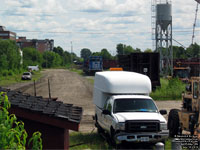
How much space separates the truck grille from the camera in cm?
1480

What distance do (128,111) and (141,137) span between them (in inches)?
59.2

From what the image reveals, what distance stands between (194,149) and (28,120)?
614 centimetres

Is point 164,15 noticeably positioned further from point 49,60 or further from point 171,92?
point 49,60

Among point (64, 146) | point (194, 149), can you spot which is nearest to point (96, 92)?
point (194, 149)

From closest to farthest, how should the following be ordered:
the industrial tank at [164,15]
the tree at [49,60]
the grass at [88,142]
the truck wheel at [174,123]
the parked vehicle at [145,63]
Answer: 1. the grass at [88,142]
2. the truck wheel at [174,123]
3. the parked vehicle at [145,63]
4. the industrial tank at [164,15]
5. the tree at [49,60]

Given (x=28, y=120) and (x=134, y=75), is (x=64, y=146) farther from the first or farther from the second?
(x=134, y=75)

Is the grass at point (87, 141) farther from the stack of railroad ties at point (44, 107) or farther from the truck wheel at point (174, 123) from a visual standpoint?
the stack of railroad ties at point (44, 107)

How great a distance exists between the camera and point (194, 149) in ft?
47.8

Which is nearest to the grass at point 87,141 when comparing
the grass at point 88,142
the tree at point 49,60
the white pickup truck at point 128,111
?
the grass at point 88,142

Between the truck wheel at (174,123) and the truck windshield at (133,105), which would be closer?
→ the truck windshield at (133,105)

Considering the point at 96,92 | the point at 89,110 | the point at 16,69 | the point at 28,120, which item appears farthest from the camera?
the point at 16,69

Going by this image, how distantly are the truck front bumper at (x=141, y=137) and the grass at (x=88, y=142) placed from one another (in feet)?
4.19

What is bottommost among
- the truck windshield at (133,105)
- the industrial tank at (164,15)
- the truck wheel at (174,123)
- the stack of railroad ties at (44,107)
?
the truck wheel at (174,123)

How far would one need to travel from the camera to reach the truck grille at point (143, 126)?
14.8 meters
